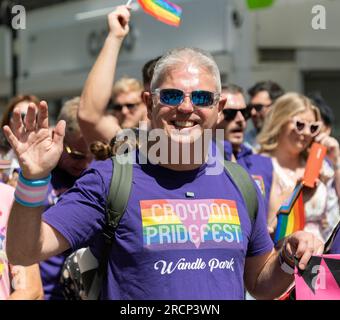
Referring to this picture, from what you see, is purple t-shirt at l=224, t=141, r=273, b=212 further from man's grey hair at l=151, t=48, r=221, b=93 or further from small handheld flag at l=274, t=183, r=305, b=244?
man's grey hair at l=151, t=48, r=221, b=93

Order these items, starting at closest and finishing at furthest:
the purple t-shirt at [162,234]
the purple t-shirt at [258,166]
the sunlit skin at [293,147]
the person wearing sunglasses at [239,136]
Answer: the purple t-shirt at [162,234] → the purple t-shirt at [258,166] → the person wearing sunglasses at [239,136] → the sunlit skin at [293,147]

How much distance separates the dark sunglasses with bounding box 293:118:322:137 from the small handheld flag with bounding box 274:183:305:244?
642 mm

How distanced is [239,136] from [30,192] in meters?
2.51

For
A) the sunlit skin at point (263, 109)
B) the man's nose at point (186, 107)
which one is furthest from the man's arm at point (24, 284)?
the sunlit skin at point (263, 109)

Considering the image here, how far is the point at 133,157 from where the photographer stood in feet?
9.29

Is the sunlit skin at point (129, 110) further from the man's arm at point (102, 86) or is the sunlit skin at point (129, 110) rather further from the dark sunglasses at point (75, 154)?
the man's arm at point (102, 86)

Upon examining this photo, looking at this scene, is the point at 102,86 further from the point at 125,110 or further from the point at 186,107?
the point at 125,110

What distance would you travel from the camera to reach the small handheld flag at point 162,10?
3844 mm

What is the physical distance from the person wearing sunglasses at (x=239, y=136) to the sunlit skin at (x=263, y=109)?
4.97 ft

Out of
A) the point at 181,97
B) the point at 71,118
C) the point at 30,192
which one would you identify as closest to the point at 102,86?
the point at 71,118

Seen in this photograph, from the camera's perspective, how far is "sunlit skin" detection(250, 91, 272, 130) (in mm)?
6379

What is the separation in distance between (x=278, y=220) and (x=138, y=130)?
97cm

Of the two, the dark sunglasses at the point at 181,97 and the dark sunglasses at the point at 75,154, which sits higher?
the dark sunglasses at the point at 181,97

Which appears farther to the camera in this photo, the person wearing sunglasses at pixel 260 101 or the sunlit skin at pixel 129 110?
the person wearing sunglasses at pixel 260 101
